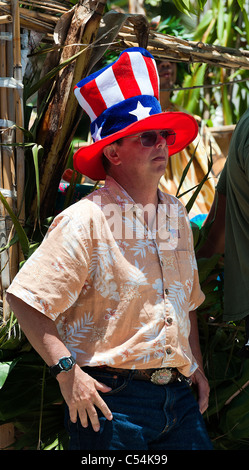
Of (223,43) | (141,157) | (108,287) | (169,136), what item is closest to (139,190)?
(141,157)

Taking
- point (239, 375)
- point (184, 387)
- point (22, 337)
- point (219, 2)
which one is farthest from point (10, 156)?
point (219, 2)

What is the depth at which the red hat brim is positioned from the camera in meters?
1.90

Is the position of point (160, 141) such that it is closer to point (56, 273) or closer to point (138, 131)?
point (138, 131)

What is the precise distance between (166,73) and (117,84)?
313cm

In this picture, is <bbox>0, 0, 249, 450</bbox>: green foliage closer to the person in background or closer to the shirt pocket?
the shirt pocket

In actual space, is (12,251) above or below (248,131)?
below

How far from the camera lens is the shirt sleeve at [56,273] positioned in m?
1.72

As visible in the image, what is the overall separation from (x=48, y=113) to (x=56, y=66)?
19 centimetres

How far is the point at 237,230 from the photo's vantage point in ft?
7.72

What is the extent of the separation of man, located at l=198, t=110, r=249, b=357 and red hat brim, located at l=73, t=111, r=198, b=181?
0.21 m

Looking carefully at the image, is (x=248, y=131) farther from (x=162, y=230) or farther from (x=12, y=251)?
(x=12, y=251)

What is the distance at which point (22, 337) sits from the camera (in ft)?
7.45

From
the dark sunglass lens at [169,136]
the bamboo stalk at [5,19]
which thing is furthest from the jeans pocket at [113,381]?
the bamboo stalk at [5,19]

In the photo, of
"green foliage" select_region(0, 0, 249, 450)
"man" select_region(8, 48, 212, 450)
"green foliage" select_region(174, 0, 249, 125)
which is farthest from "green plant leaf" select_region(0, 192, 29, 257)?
"green foliage" select_region(174, 0, 249, 125)
